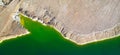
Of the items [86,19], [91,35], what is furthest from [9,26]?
[91,35]

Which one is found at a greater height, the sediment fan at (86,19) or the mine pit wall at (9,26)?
the sediment fan at (86,19)

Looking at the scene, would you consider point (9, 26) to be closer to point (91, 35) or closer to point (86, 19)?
point (86, 19)

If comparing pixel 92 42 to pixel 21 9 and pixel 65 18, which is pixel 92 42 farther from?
pixel 21 9

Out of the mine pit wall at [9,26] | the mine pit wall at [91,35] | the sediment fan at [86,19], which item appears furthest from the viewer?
the mine pit wall at [9,26]

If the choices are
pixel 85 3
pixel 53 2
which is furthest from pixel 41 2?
pixel 85 3

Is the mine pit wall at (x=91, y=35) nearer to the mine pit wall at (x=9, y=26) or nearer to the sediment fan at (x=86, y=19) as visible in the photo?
the sediment fan at (x=86, y=19)

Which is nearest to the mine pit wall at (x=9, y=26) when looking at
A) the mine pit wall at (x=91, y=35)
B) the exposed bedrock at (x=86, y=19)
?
the exposed bedrock at (x=86, y=19)

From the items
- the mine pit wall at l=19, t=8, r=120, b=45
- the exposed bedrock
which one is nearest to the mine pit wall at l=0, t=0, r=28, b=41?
the exposed bedrock

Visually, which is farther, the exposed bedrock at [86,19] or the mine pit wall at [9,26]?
the mine pit wall at [9,26]

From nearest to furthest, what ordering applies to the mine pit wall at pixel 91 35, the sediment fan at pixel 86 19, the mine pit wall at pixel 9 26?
the mine pit wall at pixel 91 35
the sediment fan at pixel 86 19
the mine pit wall at pixel 9 26
